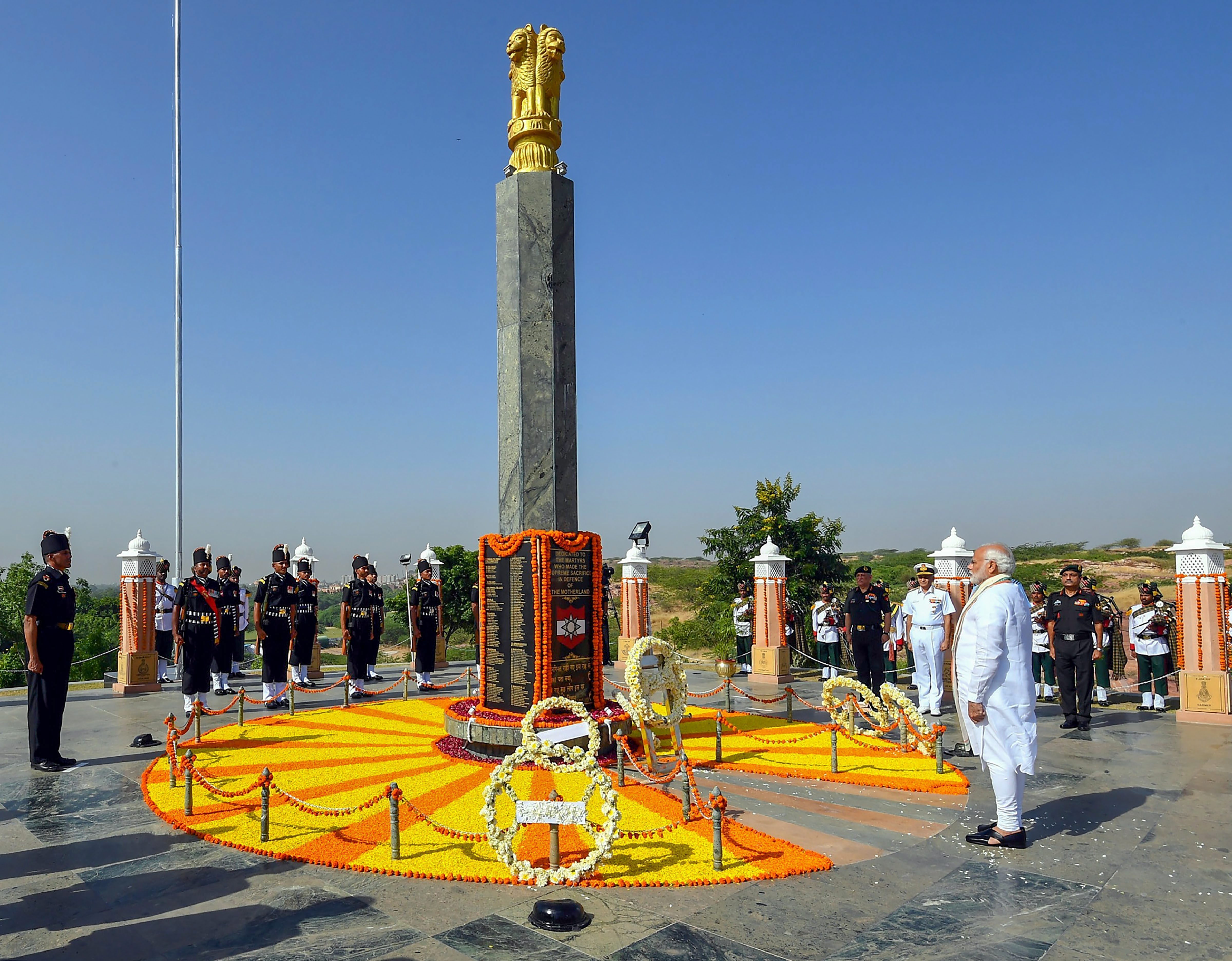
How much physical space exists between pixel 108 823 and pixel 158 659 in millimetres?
8749

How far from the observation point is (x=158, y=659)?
13820mm

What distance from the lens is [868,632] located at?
36.1 feet

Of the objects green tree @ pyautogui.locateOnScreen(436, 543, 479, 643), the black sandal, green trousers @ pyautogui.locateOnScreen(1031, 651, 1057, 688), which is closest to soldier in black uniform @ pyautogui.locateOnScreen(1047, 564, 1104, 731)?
green trousers @ pyautogui.locateOnScreen(1031, 651, 1057, 688)

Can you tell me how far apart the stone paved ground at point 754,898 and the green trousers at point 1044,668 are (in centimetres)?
508

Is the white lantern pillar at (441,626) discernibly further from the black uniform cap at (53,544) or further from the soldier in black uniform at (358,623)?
the black uniform cap at (53,544)

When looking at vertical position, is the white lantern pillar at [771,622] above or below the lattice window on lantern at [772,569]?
below

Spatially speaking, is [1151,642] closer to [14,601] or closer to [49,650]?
[49,650]

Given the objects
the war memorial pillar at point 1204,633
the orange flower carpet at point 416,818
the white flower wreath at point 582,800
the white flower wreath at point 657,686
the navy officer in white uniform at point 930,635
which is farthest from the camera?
the navy officer in white uniform at point 930,635

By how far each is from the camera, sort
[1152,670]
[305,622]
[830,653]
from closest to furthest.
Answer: [1152,670]
[305,622]
[830,653]

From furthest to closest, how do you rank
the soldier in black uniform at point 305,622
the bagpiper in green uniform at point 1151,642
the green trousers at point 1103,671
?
the soldier in black uniform at point 305,622
the green trousers at point 1103,671
the bagpiper in green uniform at point 1151,642

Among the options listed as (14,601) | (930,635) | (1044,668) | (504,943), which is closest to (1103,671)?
(1044,668)

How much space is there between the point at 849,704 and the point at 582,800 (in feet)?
15.1

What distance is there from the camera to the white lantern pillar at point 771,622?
1452cm

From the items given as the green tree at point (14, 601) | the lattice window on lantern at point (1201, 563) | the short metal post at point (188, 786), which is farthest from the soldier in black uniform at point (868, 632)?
the green tree at point (14, 601)
